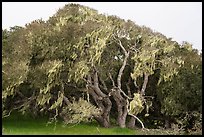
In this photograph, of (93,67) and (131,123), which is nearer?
(93,67)

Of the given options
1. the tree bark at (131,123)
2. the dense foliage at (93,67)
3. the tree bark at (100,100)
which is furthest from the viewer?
the tree bark at (131,123)

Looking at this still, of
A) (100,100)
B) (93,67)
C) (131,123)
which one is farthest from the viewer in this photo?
(100,100)

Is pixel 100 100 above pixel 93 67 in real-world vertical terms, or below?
below

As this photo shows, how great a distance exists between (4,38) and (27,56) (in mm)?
4418

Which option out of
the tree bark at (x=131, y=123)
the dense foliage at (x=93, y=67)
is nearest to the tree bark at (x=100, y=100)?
the dense foliage at (x=93, y=67)

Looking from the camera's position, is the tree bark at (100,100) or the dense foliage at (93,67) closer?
the dense foliage at (93,67)

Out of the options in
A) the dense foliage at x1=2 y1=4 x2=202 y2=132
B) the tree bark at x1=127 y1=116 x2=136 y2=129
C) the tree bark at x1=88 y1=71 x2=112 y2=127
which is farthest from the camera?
the tree bark at x1=127 y1=116 x2=136 y2=129

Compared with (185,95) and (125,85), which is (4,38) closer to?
(125,85)

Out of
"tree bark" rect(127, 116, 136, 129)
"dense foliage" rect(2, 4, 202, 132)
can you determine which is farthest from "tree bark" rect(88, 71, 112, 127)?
"tree bark" rect(127, 116, 136, 129)

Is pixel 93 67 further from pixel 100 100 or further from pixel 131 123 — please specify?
pixel 131 123

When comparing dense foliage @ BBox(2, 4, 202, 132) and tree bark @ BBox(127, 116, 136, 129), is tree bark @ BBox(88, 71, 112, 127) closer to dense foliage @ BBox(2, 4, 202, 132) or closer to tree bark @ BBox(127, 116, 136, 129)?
dense foliage @ BBox(2, 4, 202, 132)

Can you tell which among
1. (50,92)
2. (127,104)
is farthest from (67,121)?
(127,104)

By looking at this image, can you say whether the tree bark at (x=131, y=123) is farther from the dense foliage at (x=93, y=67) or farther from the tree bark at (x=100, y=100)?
the tree bark at (x=100, y=100)

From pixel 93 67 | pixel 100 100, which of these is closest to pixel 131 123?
pixel 100 100
